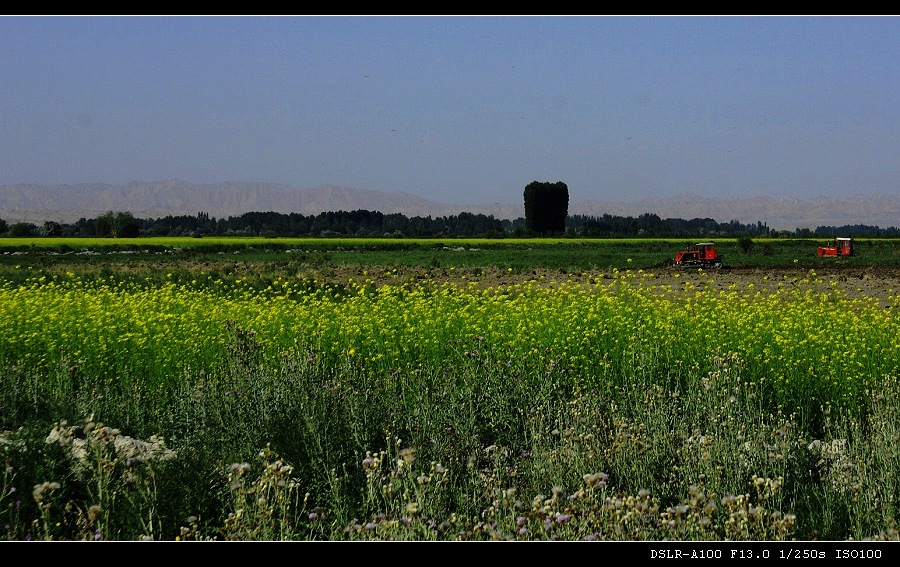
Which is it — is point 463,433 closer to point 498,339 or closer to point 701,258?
point 498,339

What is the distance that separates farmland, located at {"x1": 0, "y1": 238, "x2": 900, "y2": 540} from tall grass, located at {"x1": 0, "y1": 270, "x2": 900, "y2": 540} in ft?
0.10

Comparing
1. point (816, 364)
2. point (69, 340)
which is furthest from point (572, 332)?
point (69, 340)

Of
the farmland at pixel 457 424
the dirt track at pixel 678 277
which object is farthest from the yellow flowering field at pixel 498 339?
the dirt track at pixel 678 277

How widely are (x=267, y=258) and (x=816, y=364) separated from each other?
35.8 m

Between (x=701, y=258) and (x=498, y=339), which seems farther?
(x=701, y=258)

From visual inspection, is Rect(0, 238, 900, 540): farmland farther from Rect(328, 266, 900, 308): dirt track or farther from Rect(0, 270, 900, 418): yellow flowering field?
Rect(328, 266, 900, 308): dirt track

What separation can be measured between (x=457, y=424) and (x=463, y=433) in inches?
4.3

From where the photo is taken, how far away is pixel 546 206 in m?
101

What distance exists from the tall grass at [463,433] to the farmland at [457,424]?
3 cm

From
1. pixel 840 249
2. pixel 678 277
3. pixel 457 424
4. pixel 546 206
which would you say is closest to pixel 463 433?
pixel 457 424

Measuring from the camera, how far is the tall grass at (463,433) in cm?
452

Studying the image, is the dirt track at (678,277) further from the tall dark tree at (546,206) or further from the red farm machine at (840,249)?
the tall dark tree at (546,206)
